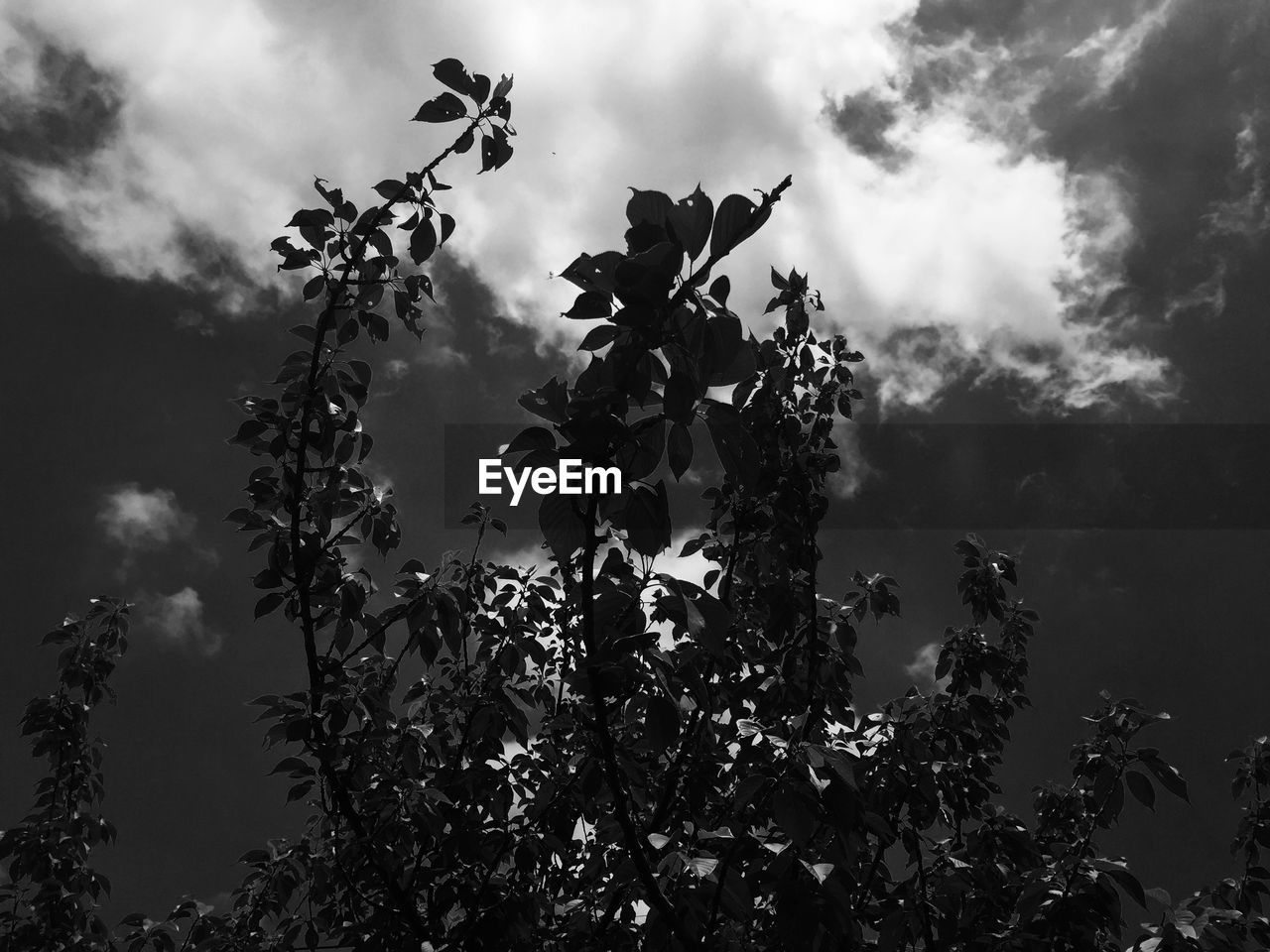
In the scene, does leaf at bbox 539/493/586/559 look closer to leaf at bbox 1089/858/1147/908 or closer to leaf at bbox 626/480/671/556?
leaf at bbox 626/480/671/556

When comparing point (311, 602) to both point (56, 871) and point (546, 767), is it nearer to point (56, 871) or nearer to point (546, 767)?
point (546, 767)

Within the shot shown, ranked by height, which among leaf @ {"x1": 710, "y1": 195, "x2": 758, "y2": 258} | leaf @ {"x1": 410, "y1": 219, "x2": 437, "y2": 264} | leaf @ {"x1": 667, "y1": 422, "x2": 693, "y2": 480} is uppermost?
leaf @ {"x1": 410, "y1": 219, "x2": 437, "y2": 264}

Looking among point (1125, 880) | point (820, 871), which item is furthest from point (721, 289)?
point (1125, 880)

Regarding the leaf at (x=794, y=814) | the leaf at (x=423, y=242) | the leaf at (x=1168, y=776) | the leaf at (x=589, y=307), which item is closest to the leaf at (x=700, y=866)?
the leaf at (x=794, y=814)

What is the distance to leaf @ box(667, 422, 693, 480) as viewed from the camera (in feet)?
5.25

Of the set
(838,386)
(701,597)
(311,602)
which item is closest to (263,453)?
(311,602)

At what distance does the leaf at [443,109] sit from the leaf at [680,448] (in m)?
1.98

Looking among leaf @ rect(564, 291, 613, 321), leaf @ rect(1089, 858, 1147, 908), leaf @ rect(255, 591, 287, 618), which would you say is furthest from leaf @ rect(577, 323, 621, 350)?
leaf @ rect(1089, 858, 1147, 908)

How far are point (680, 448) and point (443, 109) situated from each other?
2.04 metres

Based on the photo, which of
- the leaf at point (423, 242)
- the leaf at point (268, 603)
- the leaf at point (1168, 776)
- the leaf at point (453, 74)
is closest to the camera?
the leaf at point (453, 74)

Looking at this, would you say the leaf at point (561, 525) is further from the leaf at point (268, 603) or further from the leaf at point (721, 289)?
the leaf at point (268, 603)

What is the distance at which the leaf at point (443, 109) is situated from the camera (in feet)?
9.76

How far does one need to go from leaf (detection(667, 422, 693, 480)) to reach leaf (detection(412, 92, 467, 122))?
6.49 ft

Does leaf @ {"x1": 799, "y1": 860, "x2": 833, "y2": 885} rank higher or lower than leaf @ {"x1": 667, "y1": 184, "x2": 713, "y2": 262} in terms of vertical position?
lower
